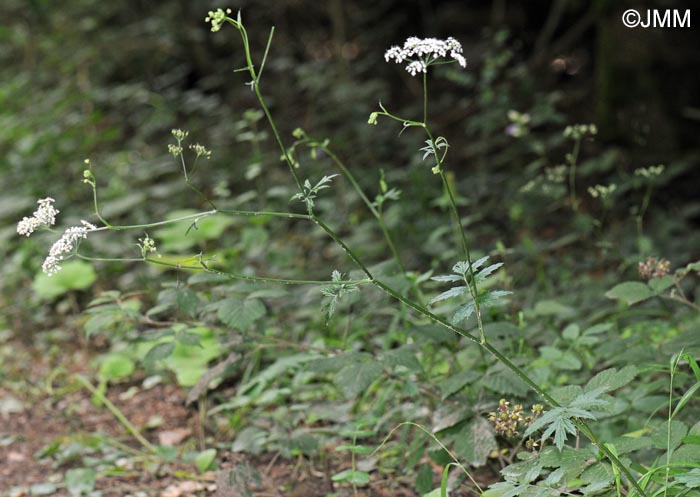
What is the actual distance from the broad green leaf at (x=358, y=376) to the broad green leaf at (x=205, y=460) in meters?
0.59

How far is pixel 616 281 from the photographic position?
3.04 m

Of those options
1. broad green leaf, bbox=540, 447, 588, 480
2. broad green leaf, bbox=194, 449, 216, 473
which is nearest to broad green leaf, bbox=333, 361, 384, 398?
broad green leaf, bbox=540, 447, 588, 480

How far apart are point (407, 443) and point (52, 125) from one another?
3.99 metres

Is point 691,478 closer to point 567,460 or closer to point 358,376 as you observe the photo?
point 567,460

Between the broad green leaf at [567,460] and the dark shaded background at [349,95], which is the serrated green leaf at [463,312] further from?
the dark shaded background at [349,95]

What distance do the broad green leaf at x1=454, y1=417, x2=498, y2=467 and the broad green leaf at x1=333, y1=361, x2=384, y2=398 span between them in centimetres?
24

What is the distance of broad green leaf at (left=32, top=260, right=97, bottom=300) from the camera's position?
304 cm

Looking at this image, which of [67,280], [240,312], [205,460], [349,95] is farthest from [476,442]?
[349,95]

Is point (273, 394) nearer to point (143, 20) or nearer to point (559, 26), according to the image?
point (559, 26)

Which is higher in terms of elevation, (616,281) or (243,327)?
(243,327)

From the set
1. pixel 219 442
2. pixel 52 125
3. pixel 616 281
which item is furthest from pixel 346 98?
pixel 219 442

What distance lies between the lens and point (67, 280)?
306 centimetres

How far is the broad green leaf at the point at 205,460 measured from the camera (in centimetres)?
219

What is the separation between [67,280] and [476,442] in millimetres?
1918
